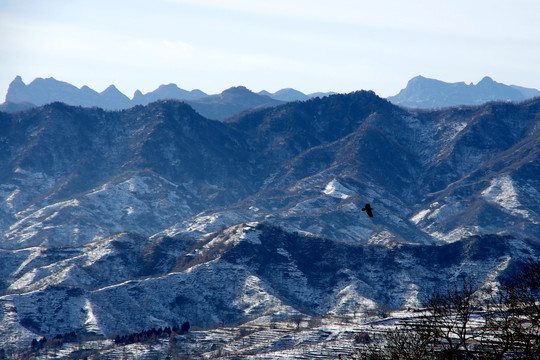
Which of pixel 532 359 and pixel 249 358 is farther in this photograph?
pixel 249 358

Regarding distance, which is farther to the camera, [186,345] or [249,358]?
[186,345]

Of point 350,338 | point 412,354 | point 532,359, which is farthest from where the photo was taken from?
point 350,338

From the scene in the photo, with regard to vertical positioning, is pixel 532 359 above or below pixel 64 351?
above

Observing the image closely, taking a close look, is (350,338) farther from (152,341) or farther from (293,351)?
(152,341)

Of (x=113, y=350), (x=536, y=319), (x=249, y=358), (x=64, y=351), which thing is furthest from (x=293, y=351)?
(x=536, y=319)

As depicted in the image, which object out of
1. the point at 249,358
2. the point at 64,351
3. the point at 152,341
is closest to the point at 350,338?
the point at 249,358

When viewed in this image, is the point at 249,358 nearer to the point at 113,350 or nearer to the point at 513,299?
the point at 113,350

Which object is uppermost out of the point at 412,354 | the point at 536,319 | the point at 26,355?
the point at 536,319

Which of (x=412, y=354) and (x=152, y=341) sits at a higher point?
(x=412, y=354)

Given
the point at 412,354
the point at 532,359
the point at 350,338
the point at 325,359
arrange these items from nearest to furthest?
the point at 532,359 < the point at 412,354 < the point at 325,359 < the point at 350,338
